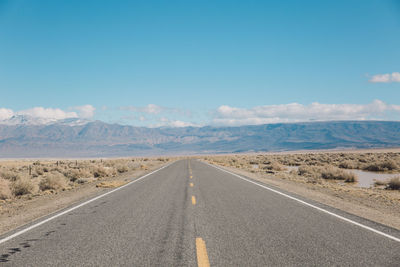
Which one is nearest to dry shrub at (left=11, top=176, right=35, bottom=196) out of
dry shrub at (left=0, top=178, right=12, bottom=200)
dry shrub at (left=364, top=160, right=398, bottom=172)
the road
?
dry shrub at (left=0, top=178, right=12, bottom=200)

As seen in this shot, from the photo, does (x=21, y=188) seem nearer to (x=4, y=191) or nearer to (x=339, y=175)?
(x=4, y=191)

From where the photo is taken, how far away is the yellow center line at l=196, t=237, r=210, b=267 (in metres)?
4.57

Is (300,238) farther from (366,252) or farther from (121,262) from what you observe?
(121,262)

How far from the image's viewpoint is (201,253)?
501 cm

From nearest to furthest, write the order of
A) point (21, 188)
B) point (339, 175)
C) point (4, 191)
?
point (4, 191)
point (21, 188)
point (339, 175)

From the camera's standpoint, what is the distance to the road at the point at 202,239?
479 centimetres

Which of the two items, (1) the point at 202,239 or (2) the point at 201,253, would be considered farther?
(1) the point at 202,239

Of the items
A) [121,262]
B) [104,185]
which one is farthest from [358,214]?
[104,185]

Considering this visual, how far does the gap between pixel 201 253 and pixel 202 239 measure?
79 cm

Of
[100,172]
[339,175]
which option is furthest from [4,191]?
[339,175]

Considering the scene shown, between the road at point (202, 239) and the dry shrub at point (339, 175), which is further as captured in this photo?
the dry shrub at point (339, 175)

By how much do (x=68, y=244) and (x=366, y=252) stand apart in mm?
5036

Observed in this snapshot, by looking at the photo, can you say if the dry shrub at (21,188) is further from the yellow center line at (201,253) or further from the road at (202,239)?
the yellow center line at (201,253)

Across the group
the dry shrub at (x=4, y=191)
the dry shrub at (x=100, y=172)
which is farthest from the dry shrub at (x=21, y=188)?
the dry shrub at (x=100, y=172)
